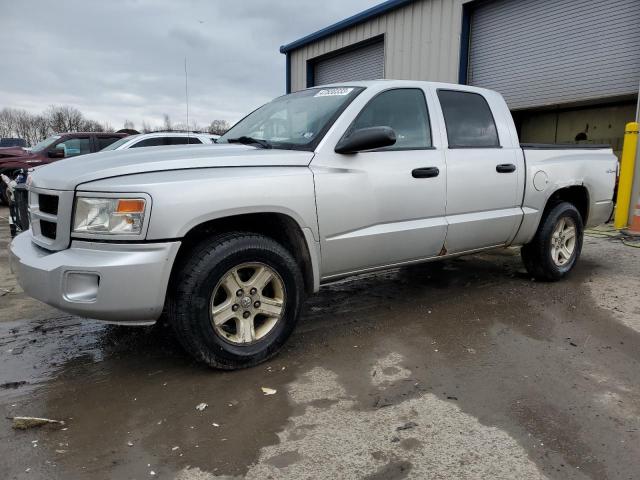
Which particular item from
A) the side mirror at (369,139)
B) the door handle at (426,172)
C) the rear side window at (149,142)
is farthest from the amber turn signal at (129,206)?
the rear side window at (149,142)

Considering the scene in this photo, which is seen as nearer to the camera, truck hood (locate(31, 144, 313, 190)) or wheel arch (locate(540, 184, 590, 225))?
truck hood (locate(31, 144, 313, 190))

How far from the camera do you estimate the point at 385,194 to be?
3.57 m

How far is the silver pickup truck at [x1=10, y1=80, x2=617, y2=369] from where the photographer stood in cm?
267

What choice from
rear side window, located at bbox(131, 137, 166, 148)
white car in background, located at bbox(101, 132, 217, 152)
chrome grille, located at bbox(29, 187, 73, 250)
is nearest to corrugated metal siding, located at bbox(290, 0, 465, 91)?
white car in background, located at bbox(101, 132, 217, 152)

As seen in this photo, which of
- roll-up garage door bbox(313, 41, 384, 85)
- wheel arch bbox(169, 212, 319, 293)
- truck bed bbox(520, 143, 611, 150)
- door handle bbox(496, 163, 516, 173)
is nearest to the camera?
wheel arch bbox(169, 212, 319, 293)

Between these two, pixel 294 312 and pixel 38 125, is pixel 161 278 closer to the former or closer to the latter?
pixel 294 312

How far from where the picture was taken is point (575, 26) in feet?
31.7

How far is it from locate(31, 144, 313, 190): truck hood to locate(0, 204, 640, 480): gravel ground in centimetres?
123

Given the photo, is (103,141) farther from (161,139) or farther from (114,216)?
(114,216)

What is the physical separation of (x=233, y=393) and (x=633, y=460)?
2.00 meters

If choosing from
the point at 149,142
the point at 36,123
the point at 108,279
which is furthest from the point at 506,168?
the point at 36,123

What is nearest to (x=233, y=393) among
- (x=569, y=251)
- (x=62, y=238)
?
(x=62, y=238)

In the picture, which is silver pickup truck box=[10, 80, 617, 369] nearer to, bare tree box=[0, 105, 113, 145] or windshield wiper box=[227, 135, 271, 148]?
windshield wiper box=[227, 135, 271, 148]

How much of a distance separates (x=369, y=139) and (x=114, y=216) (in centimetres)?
162
